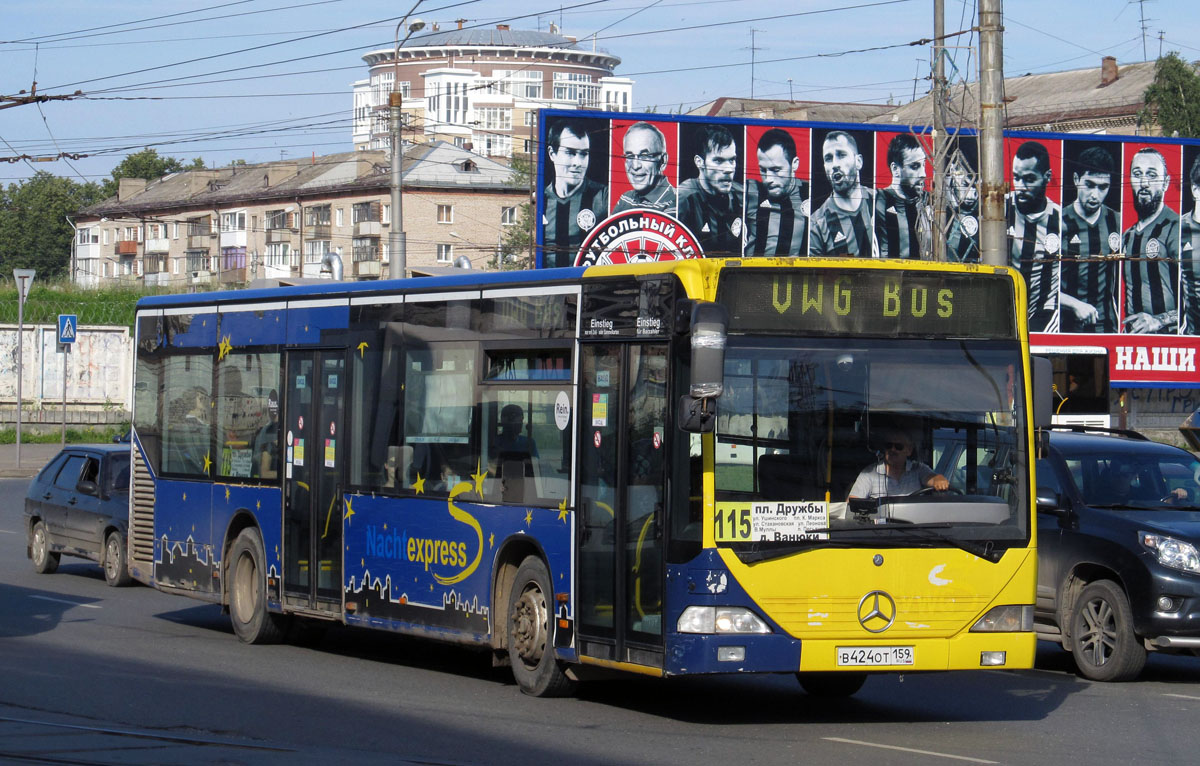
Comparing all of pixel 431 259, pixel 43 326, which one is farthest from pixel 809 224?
pixel 431 259

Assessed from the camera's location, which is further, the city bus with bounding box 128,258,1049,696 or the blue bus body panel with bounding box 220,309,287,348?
the blue bus body panel with bounding box 220,309,287,348

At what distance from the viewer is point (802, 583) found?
946 cm

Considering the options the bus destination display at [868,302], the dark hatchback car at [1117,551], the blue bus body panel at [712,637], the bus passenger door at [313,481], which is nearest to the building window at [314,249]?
the bus passenger door at [313,481]

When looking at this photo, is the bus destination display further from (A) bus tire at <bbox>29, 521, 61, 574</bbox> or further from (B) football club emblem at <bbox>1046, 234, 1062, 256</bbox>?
(B) football club emblem at <bbox>1046, 234, 1062, 256</bbox>

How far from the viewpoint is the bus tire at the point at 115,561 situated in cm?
1900

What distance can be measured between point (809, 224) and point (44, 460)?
1852cm

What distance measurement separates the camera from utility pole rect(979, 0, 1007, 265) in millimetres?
15266

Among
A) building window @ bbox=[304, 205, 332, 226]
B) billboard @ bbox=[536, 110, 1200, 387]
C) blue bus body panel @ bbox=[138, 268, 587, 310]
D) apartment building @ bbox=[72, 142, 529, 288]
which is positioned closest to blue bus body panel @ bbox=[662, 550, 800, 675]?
blue bus body panel @ bbox=[138, 268, 587, 310]

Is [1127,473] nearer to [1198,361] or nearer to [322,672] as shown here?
[322,672]

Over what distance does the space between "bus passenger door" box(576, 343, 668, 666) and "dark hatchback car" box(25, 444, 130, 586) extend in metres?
10.1

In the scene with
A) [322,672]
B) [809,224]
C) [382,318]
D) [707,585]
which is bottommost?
[322,672]

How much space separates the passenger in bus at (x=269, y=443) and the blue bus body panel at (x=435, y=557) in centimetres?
134

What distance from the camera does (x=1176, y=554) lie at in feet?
39.8

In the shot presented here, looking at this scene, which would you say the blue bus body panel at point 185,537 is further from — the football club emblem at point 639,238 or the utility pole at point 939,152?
the football club emblem at point 639,238
